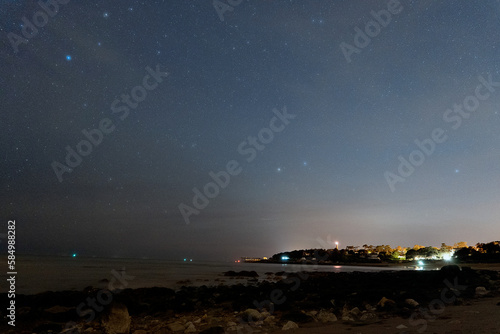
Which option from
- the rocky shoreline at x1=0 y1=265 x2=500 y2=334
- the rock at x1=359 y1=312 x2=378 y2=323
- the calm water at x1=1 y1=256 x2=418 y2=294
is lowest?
the calm water at x1=1 y1=256 x2=418 y2=294

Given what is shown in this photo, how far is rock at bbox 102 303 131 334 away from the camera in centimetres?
760

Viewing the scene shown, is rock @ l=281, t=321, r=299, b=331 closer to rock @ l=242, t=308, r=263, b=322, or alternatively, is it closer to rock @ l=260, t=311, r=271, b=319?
rock @ l=242, t=308, r=263, b=322

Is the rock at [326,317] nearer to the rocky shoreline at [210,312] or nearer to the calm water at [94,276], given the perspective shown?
the rocky shoreline at [210,312]

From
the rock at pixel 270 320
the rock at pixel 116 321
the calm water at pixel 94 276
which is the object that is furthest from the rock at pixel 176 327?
the calm water at pixel 94 276

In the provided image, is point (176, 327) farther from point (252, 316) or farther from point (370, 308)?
point (370, 308)

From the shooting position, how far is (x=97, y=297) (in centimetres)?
1335

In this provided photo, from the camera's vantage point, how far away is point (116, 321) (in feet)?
25.3

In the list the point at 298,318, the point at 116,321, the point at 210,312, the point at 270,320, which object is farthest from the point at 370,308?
the point at 116,321

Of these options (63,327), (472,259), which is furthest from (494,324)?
(472,259)

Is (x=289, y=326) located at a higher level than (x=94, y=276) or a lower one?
higher

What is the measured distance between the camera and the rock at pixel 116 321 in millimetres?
7598

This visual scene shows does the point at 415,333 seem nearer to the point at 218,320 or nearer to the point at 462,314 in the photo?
the point at 462,314

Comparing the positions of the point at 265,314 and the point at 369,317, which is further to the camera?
Answer: the point at 265,314

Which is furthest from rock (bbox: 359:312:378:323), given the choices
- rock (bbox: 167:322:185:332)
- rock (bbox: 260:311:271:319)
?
rock (bbox: 167:322:185:332)
